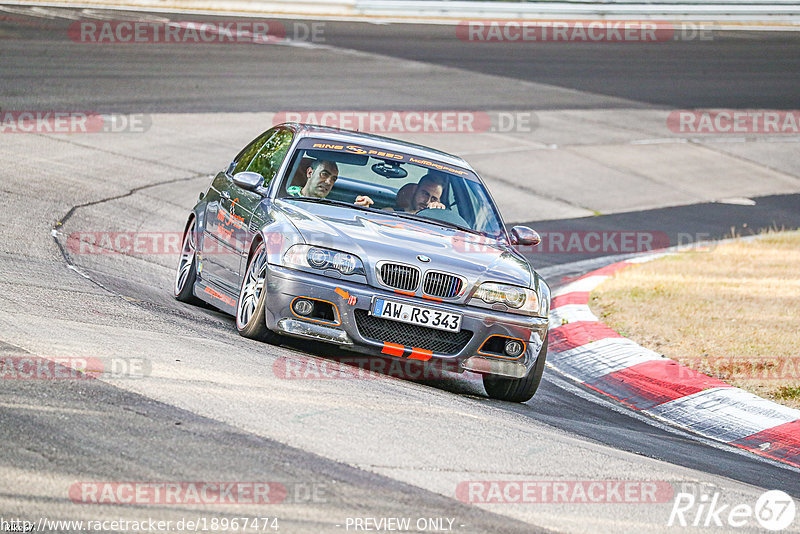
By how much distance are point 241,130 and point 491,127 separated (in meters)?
4.97

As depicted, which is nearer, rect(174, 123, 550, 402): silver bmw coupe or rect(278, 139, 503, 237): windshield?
rect(174, 123, 550, 402): silver bmw coupe

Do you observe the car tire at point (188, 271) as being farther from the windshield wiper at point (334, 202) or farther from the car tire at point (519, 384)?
the car tire at point (519, 384)

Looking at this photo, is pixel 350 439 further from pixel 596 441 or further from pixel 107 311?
pixel 107 311

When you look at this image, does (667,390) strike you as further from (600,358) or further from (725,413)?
(600,358)

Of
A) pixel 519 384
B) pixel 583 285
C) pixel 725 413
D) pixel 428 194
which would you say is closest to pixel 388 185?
pixel 428 194

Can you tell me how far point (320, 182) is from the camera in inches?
327

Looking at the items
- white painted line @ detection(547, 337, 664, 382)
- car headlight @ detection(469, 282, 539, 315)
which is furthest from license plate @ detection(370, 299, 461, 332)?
white painted line @ detection(547, 337, 664, 382)

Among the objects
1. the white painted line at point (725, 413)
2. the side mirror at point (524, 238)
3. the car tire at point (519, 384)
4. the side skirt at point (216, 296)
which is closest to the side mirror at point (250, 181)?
the side skirt at point (216, 296)

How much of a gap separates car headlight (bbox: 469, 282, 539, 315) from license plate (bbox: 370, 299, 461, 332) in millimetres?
227

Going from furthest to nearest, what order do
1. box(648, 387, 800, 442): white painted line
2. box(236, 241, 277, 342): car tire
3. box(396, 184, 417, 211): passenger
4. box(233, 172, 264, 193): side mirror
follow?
box(396, 184, 417, 211): passenger < box(233, 172, 264, 193): side mirror < box(648, 387, 800, 442): white painted line < box(236, 241, 277, 342): car tire

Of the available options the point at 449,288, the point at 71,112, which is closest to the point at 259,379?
the point at 449,288

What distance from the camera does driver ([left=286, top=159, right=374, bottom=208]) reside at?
27.0 ft

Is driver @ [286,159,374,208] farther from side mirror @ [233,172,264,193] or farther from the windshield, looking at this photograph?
side mirror @ [233,172,264,193]

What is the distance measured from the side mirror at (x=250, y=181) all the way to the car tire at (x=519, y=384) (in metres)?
2.10
